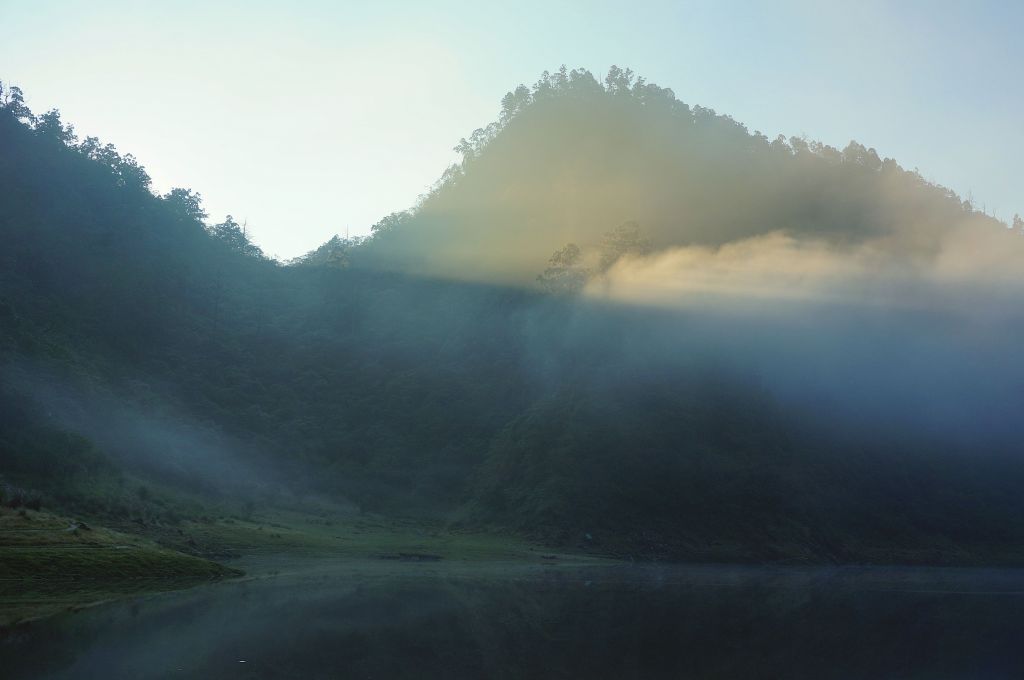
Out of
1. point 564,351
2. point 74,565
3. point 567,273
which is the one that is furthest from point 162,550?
point 567,273

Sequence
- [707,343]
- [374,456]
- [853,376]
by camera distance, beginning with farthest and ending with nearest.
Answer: [853,376]
[707,343]
[374,456]

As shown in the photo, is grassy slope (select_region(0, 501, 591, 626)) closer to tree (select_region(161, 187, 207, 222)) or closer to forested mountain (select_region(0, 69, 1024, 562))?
forested mountain (select_region(0, 69, 1024, 562))

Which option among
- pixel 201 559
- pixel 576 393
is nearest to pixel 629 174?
pixel 576 393

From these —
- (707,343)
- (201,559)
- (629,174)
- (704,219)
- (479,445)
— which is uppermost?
(629,174)

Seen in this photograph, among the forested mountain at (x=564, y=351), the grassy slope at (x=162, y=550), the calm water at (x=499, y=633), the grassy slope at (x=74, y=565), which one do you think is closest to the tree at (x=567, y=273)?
the forested mountain at (x=564, y=351)

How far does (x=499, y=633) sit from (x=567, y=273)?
8184 centimetres

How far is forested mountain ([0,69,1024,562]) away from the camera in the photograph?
7738 centimetres

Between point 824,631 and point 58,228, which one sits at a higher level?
point 58,228

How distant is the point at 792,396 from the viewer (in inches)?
4156

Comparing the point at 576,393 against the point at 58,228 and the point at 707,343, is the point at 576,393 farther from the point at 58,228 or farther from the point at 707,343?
the point at 58,228

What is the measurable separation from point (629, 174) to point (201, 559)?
127 m

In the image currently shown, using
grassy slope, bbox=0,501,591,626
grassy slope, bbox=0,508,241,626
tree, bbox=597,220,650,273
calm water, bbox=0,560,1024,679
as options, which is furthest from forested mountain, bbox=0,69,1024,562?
calm water, bbox=0,560,1024,679

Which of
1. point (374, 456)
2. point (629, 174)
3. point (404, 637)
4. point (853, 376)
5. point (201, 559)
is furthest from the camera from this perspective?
point (629, 174)

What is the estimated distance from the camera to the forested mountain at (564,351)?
77.4 meters
